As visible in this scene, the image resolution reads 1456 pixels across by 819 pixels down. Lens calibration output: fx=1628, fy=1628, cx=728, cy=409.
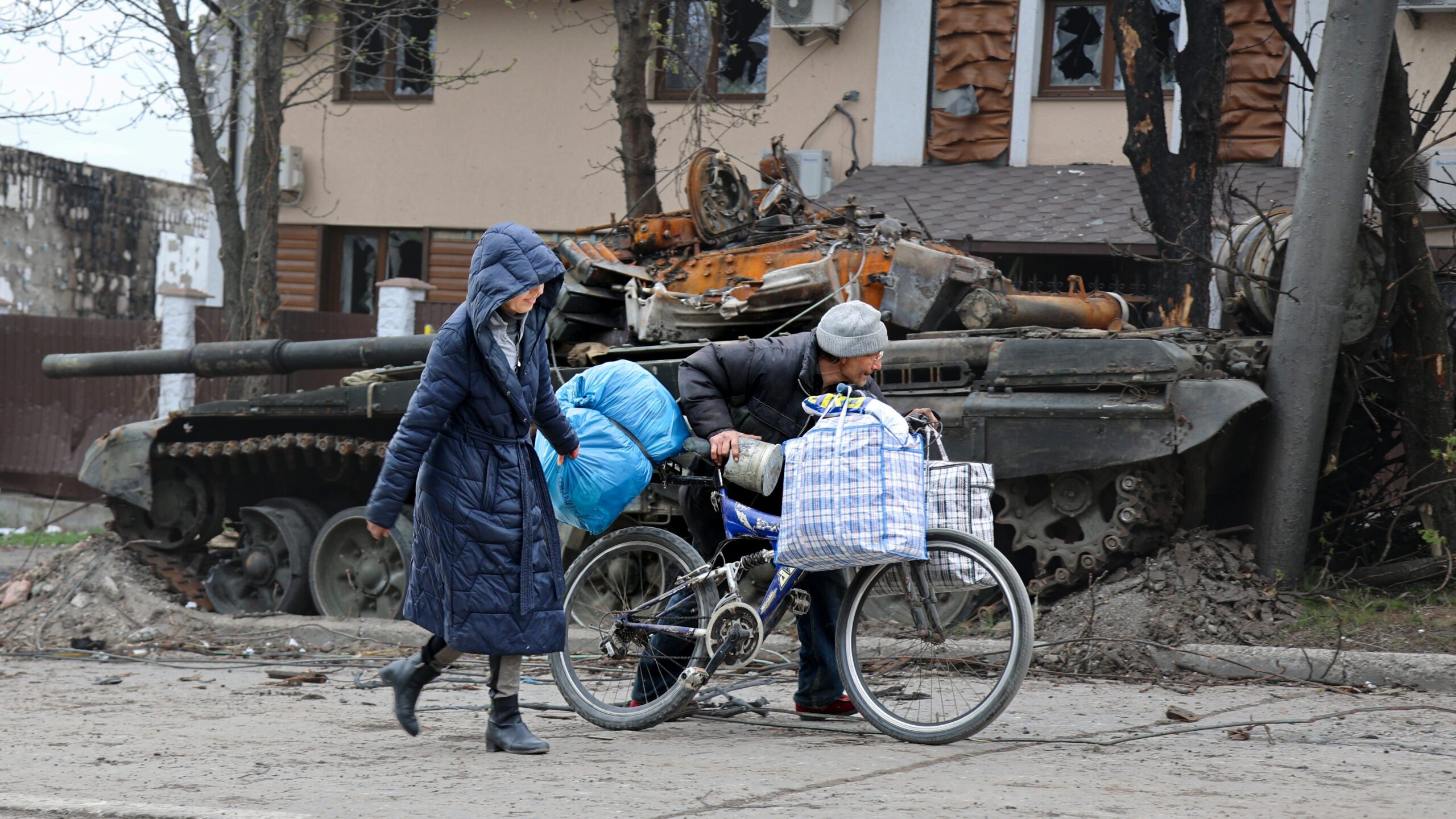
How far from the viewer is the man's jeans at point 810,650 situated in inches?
228

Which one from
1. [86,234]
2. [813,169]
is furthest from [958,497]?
[86,234]

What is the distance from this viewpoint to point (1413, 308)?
8281 millimetres

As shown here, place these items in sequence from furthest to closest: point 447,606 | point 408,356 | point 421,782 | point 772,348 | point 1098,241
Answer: point 1098,241 < point 408,356 < point 772,348 < point 447,606 < point 421,782

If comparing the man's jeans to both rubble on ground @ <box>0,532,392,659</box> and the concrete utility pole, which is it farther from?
rubble on ground @ <box>0,532,392,659</box>

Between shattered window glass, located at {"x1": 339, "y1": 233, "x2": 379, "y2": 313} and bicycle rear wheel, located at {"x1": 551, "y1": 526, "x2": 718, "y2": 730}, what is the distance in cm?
1401

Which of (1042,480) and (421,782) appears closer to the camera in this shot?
(421,782)

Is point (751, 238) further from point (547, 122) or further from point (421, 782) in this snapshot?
point (547, 122)

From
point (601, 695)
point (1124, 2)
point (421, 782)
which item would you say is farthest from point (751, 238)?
point (421, 782)

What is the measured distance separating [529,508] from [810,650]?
1267 millimetres

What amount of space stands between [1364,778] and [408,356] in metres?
7.08

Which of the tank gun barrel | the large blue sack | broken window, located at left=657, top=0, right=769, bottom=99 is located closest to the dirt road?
the large blue sack

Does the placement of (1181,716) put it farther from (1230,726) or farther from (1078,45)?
(1078,45)

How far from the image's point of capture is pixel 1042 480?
823 centimetres

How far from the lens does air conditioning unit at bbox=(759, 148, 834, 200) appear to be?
16.7 m
